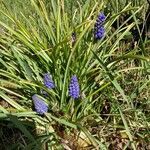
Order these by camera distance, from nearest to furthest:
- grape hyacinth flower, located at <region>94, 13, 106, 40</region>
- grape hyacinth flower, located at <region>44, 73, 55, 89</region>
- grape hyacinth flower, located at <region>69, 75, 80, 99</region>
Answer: grape hyacinth flower, located at <region>69, 75, 80, 99</region>, grape hyacinth flower, located at <region>44, 73, 55, 89</region>, grape hyacinth flower, located at <region>94, 13, 106, 40</region>

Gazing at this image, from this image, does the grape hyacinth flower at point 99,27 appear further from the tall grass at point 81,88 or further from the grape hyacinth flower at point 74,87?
the grape hyacinth flower at point 74,87

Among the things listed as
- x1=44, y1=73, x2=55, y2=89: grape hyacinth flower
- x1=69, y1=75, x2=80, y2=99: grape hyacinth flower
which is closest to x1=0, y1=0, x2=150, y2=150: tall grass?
x1=44, y1=73, x2=55, y2=89: grape hyacinth flower

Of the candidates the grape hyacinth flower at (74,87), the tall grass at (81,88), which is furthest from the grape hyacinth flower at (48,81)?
the grape hyacinth flower at (74,87)

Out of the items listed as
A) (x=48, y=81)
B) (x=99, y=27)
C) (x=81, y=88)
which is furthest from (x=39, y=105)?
(x=99, y=27)

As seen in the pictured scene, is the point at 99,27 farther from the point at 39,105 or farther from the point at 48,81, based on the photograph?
the point at 39,105

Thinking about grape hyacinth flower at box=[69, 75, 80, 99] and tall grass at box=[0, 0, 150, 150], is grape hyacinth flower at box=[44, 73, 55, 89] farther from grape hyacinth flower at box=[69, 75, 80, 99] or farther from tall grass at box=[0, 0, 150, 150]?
grape hyacinth flower at box=[69, 75, 80, 99]

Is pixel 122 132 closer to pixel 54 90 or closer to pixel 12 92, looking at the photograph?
pixel 54 90
